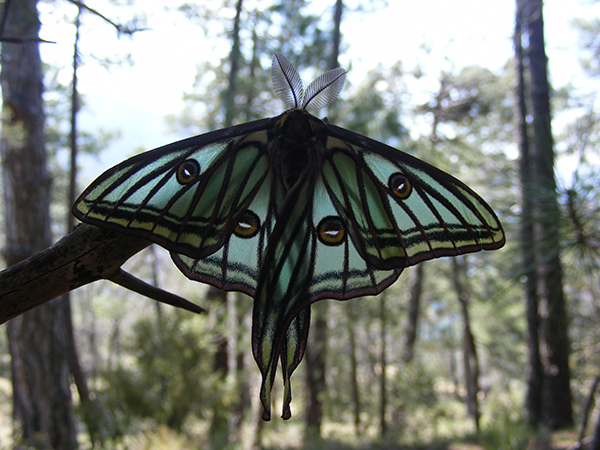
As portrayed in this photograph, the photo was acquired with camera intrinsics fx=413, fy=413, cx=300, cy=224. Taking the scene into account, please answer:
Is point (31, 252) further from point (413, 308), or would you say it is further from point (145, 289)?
point (413, 308)

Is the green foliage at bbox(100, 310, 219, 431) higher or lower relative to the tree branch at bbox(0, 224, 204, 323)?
lower

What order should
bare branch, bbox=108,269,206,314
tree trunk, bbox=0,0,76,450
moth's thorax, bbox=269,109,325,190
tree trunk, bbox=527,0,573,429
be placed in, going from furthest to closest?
tree trunk, bbox=527,0,573,429
tree trunk, bbox=0,0,76,450
moth's thorax, bbox=269,109,325,190
bare branch, bbox=108,269,206,314

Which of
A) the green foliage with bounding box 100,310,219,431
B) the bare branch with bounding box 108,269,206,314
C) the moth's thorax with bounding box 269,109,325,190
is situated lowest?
the green foliage with bounding box 100,310,219,431

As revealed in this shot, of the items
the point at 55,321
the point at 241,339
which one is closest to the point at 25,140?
the point at 55,321

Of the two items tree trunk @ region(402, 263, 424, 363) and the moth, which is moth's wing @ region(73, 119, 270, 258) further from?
tree trunk @ region(402, 263, 424, 363)

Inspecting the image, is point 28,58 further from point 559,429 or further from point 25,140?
point 559,429

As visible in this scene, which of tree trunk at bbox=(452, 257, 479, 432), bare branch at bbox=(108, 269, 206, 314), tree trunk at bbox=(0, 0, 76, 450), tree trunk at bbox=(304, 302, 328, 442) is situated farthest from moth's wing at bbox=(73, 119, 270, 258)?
tree trunk at bbox=(452, 257, 479, 432)

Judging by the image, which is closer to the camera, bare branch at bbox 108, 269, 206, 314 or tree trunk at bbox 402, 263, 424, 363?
bare branch at bbox 108, 269, 206, 314

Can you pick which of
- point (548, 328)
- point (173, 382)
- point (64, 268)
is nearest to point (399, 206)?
point (64, 268)
